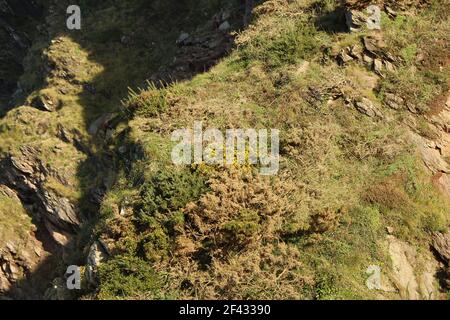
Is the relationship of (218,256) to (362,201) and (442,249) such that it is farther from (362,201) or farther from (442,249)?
(442,249)

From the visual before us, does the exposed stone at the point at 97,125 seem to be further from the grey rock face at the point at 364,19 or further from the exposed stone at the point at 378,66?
the exposed stone at the point at 378,66

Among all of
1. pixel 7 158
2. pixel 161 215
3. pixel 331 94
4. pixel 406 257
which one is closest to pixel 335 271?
pixel 406 257

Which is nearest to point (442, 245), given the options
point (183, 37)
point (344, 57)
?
point (344, 57)

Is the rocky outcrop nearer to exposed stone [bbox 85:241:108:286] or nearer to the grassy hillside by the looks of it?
the grassy hillside

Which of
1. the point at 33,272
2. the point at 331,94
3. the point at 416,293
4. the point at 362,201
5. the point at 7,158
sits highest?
the point at 331,94

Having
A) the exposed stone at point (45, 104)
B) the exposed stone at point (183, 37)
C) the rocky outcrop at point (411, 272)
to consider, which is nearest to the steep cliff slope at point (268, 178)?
the rocky outcrop at point (411, 272)

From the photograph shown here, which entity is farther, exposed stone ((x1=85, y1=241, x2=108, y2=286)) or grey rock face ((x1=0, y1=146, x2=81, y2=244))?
grey rock face ((x1=0, y1=146, x2=81, y2=244))

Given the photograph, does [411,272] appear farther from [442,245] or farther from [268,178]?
[268,178]

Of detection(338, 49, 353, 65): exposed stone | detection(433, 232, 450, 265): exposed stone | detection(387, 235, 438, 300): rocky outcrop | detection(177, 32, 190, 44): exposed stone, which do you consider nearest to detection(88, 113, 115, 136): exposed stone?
detection(177, 32, 190, 44): exposed stone
